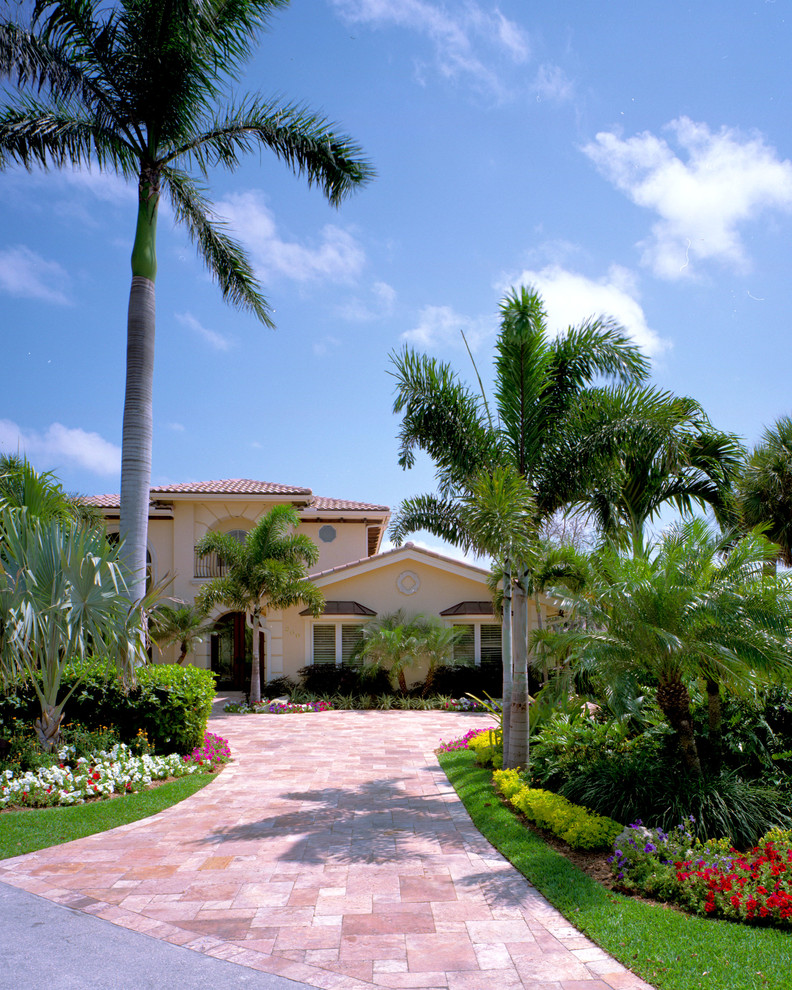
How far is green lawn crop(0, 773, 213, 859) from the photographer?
7.22 m

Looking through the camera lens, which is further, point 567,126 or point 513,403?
point 513,403

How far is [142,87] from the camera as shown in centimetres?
1278

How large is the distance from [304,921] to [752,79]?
10377mm

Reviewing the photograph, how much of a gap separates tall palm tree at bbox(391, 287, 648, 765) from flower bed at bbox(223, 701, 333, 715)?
10.0 meters

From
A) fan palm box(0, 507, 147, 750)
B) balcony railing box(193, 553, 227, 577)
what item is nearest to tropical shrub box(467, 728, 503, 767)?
fan palm box(0, 507, 147, 750)

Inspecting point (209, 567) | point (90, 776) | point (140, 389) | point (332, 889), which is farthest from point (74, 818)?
point (209, 567)

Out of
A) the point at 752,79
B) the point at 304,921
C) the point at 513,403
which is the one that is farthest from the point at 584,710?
the point at 752,79

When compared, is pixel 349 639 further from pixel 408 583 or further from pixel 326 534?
pixel 326 534

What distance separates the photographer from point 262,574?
1945 centimetres

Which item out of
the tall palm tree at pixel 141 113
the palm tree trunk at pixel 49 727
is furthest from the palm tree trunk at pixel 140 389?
the palm tree trunk at pixel 49 727

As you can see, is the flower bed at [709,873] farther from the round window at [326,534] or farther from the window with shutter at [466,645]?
the round window at [326,534]

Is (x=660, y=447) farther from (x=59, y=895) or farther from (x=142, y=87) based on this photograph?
(x=142, y=87)

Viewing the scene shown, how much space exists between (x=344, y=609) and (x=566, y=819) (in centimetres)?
1463

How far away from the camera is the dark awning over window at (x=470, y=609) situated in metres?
21.6
